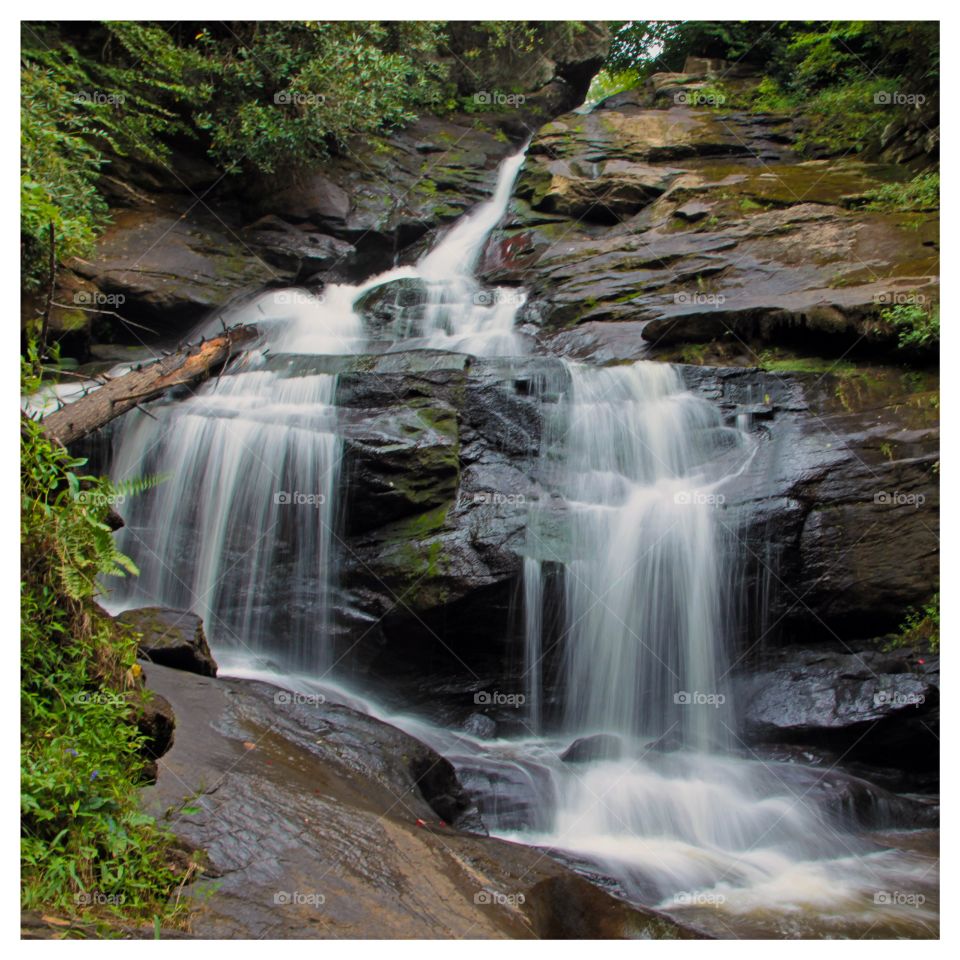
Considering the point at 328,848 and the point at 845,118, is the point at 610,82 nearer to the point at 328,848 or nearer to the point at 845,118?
the point at 845,118

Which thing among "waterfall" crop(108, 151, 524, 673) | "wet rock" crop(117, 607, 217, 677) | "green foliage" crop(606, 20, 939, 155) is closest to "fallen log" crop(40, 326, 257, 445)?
"waterfall" crop(108, 151, 524, 673)

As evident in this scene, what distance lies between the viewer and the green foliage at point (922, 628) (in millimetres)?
6746

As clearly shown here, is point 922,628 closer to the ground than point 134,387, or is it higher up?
closer to the ground

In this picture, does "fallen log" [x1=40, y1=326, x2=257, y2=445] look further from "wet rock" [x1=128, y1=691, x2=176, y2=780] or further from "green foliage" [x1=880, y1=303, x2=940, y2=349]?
"green foliage" [x1=880, y1=303, x2=940, y2=349]

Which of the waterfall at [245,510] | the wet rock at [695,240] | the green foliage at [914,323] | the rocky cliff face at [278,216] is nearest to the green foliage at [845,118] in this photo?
the wet rock at [695,240]

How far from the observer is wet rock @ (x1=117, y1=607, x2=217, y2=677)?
5.45 metres

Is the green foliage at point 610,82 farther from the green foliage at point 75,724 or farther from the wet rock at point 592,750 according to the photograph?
the green foliage at point 75,724

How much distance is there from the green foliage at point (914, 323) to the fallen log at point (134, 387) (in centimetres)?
794

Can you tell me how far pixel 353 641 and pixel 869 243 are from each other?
842 cm

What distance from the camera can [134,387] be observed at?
24.2 ft

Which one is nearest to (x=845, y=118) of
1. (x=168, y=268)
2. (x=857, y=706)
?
(x=857, y=706)

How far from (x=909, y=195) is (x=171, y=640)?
440 inches

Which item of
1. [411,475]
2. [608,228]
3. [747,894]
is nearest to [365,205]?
[608,228]

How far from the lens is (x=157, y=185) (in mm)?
13500
